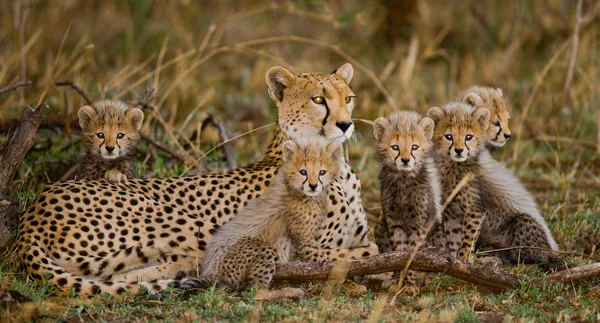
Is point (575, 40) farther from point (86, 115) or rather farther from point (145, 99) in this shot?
point (86, 115)

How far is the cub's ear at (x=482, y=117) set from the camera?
511cm

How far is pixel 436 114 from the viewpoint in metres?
5.13

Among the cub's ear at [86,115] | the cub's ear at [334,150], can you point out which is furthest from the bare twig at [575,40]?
the cub's ear at [86,115]

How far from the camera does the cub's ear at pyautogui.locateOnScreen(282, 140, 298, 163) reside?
479 cm

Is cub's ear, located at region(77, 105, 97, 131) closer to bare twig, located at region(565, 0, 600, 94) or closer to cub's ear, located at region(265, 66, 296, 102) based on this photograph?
cub's ear, located at region(265, 66, 296, 102)

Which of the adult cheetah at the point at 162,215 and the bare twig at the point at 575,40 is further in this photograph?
the bare twig at the point at 575,40

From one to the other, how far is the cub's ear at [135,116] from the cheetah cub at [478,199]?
1.62 metres

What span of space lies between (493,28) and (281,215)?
7.24 meters

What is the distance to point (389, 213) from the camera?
4984mm

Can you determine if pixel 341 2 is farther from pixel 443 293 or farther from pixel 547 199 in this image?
pixel 443 293

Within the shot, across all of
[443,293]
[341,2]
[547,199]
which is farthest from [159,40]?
[443,293]

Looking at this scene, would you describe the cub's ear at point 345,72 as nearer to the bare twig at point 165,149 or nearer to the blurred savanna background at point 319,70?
the blurred savanna background at point 319,70

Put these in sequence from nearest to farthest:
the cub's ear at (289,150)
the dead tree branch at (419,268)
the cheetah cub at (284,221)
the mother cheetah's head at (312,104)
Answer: the dead tree branch at (419,268) < the cheetah cub at (284,221) < the cub's ear at (289,150) < the mother cheetah's head at (312,104)

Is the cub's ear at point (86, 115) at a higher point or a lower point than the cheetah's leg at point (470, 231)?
higher
